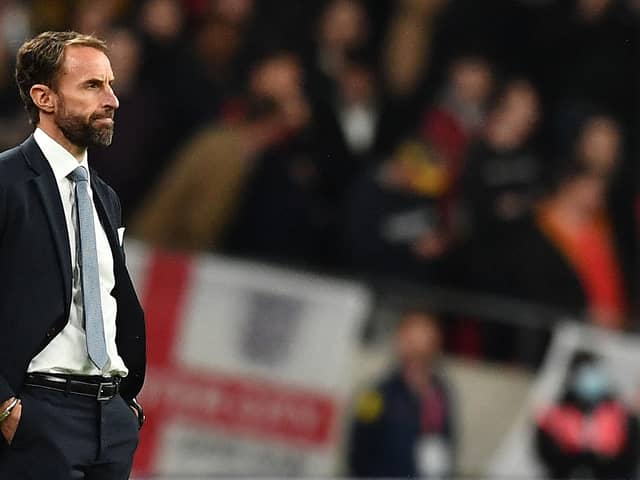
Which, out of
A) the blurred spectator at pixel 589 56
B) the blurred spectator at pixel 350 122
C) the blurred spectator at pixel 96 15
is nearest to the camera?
the blurred spectator at pixel 96 15

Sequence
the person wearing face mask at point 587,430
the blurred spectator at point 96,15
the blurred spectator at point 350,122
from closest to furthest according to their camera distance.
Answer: the blurred spectator at point 96,15 < the blurred spectator at point 350,122 < the person wearing face mask at point 587,430

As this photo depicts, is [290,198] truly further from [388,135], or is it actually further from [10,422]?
[10,422]

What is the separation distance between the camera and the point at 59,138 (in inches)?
132

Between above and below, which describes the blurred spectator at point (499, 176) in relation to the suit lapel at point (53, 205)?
below

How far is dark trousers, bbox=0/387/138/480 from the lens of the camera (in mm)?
3227

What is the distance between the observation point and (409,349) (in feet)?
27.0

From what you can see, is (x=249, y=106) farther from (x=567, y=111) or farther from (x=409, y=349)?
(x=567, y=111)

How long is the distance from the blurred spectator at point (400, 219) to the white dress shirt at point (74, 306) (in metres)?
4.76

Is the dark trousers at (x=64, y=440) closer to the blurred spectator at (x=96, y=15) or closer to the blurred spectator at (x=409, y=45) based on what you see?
the blurred spectator at (x=96, y=15)

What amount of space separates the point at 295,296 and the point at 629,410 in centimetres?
214

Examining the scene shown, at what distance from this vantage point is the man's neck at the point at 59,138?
3.35m

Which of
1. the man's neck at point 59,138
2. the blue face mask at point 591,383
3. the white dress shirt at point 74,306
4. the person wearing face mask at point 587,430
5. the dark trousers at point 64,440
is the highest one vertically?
the man's neck at point 59,138

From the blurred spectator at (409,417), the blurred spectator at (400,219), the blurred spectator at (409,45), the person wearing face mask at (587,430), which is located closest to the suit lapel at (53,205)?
the blurred spectator at (400,219)

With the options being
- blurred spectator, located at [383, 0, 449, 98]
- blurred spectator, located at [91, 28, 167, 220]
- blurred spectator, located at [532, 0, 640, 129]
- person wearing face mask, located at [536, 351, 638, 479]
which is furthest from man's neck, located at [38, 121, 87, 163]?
blurred spectator, located at [532, 0, 640, 129]
